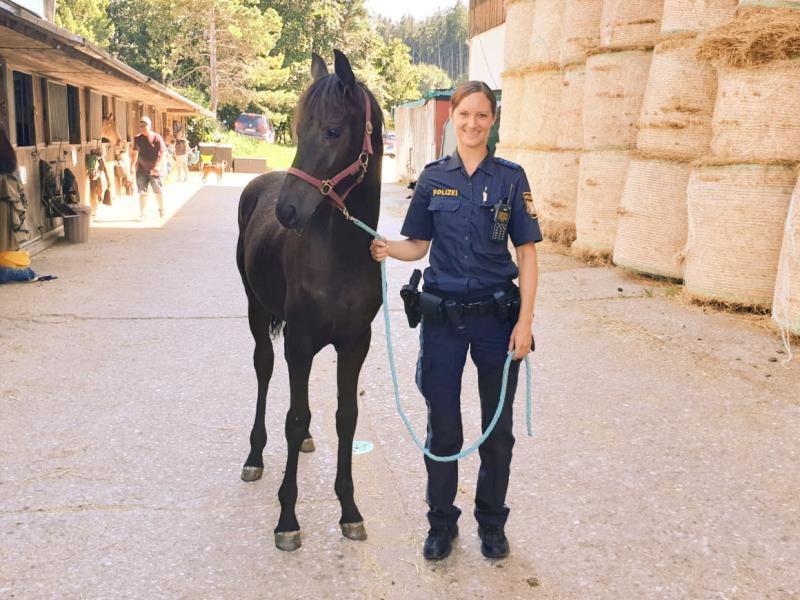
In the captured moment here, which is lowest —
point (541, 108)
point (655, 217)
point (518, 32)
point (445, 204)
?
point (655, 217)

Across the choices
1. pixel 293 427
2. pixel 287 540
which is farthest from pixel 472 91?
pixel 287 540

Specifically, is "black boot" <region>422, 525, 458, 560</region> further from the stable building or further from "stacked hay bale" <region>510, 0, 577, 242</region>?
"stacked hay bale" <region>510, 0, 577, 242</region>

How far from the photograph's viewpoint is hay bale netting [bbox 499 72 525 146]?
1304 centimetres

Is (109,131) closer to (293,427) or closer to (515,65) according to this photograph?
(515,65)

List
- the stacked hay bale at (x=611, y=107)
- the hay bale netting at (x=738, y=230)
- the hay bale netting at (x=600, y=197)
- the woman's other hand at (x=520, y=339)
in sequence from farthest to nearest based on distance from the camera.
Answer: the hay bale netting at (x=600, y=197), the stacked hay bale at (x=611, y=107), the hay bale netting at (x=738, y=230), the woman's other hand at (x=520, y=339)

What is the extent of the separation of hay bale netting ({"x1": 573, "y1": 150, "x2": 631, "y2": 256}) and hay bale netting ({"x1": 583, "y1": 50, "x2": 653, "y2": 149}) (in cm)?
20

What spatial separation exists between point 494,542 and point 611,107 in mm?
7880

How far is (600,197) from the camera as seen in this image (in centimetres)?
980

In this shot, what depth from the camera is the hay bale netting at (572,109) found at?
35.8 feet

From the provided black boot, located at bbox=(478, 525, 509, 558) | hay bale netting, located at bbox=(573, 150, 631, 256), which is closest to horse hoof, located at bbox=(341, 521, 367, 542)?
black boot, located at bbox=(478, 525, 509, 558)

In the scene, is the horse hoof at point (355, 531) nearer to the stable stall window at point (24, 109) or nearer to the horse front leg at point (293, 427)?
the horse front leg at point (293, 427)

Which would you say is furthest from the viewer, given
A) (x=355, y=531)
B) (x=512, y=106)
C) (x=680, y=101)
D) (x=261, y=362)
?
(x=512, y=106)

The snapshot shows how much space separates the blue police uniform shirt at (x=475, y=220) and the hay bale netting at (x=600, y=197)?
7037 mm

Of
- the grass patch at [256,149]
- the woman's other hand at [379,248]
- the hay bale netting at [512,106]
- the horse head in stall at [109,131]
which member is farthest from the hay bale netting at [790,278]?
the grass patch at [256,149]
